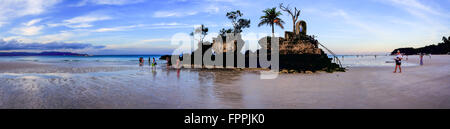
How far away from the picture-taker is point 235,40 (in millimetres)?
39812

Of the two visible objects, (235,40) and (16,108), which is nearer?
(16,108)

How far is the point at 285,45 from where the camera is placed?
29203mm

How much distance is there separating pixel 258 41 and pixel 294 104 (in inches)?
1035
